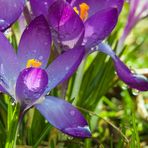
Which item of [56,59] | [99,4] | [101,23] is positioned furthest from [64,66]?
[99,4]

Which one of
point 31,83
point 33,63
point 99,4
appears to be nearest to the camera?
point 31,83

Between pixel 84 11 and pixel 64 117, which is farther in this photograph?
pixel 84 11

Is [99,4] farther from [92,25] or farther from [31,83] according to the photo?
[31,83]

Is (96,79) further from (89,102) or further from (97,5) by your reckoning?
(97,5)

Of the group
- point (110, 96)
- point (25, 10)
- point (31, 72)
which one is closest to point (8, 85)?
point (31, 72)

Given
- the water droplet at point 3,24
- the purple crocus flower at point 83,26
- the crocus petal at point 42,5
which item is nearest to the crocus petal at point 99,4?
the purple crocus flower at point 83,26

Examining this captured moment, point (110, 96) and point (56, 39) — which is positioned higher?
point (56, 39)
